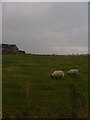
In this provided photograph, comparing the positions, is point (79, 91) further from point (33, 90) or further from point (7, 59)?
point (7, 59)

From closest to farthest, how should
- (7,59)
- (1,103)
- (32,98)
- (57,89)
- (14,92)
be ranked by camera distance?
(1,103), (32,98), (14,92), (57,89), (7,59)

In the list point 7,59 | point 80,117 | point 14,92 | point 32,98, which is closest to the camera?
point 80,117

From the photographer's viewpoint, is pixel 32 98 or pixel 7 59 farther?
pixel 7 59

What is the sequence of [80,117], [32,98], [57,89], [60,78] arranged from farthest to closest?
[60,78] → [57,89] → [32,98] → [80,117]

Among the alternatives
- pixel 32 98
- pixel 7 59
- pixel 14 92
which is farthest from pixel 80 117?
pixel 7 59

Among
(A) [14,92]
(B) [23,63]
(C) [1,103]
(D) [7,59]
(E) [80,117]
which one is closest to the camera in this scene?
(E) [80,117]

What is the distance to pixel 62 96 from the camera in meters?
19.1

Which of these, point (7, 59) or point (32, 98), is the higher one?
point (7, 59)

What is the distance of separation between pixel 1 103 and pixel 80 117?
634 cm

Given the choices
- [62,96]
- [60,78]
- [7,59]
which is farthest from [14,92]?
[7,59]

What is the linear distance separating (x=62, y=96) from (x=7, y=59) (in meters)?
21.5

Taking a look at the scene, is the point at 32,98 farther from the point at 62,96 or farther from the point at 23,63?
the point at 23,63

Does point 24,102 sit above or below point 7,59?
below

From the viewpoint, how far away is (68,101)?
17672 mm
